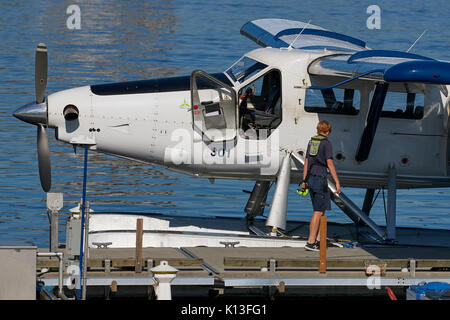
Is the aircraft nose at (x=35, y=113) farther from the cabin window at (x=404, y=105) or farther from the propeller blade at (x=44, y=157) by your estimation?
the cabin window at (x=404, y=105)

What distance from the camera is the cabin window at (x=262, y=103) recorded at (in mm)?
15000

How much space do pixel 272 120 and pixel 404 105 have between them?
192 cm

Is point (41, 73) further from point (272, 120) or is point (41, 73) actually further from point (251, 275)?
point (251, 275)

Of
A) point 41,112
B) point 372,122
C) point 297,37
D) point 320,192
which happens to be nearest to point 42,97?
point 41,112

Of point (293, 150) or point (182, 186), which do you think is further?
point (182, 186)

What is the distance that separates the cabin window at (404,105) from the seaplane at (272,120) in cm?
1

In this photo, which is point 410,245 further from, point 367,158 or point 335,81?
point 335,81

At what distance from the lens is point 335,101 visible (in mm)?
15141

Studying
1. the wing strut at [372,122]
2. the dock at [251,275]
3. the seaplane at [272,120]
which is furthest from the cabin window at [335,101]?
the dock at [251,275]

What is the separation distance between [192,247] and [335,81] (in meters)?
3.03

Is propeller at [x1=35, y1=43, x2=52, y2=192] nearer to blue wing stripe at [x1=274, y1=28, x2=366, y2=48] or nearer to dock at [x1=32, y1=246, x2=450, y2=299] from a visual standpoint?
dock at [x1=32, y1=246, x2=450, y2=299]

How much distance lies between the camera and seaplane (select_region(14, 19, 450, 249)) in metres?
14.6

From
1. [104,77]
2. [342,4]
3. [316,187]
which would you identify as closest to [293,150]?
[316,187]
